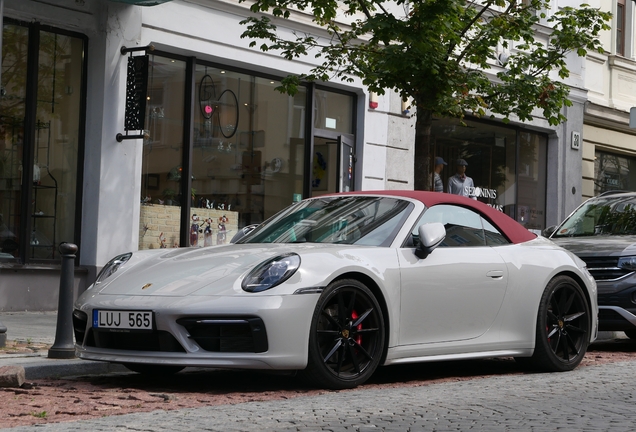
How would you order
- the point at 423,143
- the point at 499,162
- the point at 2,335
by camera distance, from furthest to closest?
the point at 499,162 < the point at 423,143 < the point at 2,335

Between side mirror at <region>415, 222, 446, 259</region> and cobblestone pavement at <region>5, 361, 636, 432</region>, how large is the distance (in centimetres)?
91

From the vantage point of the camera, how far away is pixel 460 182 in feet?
63.2

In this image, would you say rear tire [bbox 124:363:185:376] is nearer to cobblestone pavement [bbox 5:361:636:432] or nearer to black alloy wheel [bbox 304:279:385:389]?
black alloy wheel [bbox 304:279:385:389]

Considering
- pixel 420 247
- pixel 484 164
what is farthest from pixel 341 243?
pixel 484 164

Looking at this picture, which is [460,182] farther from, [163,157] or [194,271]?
[194,271]

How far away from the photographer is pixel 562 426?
530 cm

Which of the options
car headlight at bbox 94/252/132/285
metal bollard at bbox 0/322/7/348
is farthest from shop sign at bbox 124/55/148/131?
car headlight at bbox 94/252/132/285

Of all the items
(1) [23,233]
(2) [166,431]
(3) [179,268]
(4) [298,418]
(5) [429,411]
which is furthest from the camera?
(1) [23,233]

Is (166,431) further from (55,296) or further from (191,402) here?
(55,296)

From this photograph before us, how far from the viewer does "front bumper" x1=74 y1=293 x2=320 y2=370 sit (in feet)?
20.4

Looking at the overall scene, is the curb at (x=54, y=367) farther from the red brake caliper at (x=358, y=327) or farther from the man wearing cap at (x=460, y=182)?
the man wearing cap at (x=460, y=182)

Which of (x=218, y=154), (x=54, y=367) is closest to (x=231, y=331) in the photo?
(x=54, y=367)

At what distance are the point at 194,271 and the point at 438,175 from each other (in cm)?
1248

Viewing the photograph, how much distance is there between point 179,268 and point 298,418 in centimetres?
172
